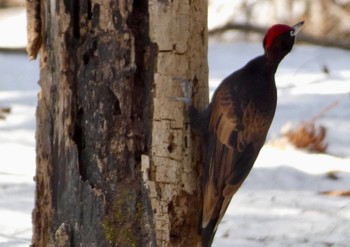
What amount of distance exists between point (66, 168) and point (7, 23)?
6860 mm

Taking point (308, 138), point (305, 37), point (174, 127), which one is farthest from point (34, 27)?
point (305, 37)

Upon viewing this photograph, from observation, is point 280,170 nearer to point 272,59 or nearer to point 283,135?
point 283,135

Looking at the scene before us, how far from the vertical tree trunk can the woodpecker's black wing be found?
0.07 meters

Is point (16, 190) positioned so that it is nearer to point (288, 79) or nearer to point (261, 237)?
point (261, 237)

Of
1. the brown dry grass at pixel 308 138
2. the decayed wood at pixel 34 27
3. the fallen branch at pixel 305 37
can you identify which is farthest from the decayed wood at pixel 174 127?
the fallen branch at pixel 305 37

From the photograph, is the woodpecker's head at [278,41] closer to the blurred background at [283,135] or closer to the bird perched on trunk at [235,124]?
the bird perched on trunk at [235,124]

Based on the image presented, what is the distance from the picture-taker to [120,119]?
3.19 m

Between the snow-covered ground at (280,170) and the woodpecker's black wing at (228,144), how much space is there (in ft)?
3.56

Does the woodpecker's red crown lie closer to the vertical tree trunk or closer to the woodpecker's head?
the woodpecker's head

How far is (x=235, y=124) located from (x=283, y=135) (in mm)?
2644

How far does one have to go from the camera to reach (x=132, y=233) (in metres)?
3.24

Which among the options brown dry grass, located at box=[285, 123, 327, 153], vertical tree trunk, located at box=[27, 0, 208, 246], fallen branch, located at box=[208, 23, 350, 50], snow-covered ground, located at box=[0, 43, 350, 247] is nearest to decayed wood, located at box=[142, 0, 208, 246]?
vertical tree trunk, located at box=[27, 0, 208, 246]

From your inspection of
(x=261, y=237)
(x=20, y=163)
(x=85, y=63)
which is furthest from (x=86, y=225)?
(x=20, y=163)

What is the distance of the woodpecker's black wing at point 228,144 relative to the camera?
10.7 ft
